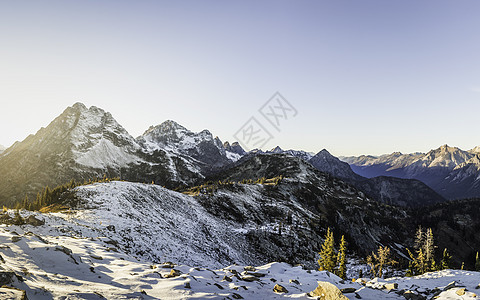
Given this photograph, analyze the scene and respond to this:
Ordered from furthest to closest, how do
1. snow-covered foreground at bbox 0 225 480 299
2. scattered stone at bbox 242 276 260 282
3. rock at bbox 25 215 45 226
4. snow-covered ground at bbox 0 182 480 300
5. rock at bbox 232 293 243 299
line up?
rock at bbox 25 215 45 226
scattered stone at bbox 242 276 260 282
rock at bbox 232 293 243 299
snow-covered ground at bbox 0 182 480 300
snow-covered foreground at bbox 0 225 480 299

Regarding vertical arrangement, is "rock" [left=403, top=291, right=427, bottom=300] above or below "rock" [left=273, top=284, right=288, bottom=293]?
below

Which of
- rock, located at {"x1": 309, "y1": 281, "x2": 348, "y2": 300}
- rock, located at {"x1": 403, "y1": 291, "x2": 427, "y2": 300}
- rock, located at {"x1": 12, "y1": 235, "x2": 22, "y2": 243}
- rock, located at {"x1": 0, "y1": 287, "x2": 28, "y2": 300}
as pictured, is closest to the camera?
rock, located at {"x1": 0, "y1": 287, "x2": 28, "y2": 300}

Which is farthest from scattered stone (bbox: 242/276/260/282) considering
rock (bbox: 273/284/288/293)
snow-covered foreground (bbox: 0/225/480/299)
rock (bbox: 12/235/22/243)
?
rock (bbox: 12/235/22/243)

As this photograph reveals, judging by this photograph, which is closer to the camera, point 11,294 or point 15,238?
point 11,294

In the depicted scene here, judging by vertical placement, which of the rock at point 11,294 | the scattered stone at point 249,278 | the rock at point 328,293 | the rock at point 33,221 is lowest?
the scattered stone at point 249,278

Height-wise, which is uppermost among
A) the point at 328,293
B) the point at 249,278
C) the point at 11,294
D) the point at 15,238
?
the point at 11,294

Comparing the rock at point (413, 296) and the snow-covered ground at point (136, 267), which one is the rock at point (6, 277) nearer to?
the snow-covered ground at point (136, 267)

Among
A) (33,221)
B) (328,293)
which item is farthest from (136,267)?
(33,221)

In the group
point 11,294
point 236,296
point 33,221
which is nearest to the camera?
point 11,294

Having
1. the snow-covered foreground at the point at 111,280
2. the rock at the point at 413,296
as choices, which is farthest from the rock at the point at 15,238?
the rock at the point at 413,296

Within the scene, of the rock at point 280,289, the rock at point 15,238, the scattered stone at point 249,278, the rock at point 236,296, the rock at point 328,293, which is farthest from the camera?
the scattered stone at point 249,278

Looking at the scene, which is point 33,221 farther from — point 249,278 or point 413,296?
point 413,296

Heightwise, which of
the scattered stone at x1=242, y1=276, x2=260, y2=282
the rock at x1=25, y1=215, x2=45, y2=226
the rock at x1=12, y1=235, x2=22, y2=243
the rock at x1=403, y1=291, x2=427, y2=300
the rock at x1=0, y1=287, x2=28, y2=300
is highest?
the rock at x1=0, y1=287, x2=28, y2=300

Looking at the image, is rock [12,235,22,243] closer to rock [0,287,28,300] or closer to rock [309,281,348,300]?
rock [0,287,28,300]
